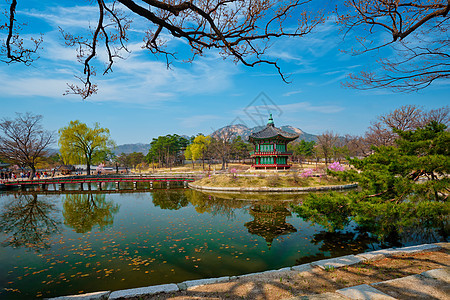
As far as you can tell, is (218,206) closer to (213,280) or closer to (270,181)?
(270,181)

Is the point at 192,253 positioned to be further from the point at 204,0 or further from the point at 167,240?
the point at 204,0

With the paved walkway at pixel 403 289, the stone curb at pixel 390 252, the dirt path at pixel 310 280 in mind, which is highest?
the paved walkway at pixel 403 289

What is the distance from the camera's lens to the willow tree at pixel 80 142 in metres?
39.7

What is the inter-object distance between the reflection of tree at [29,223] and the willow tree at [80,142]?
2334 centimetres

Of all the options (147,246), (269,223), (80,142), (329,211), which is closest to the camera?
(329,211)

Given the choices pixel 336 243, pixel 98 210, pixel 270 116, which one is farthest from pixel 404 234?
pixel 270 116

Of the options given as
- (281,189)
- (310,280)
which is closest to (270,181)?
(281,189)

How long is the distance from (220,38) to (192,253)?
7225 millimetres

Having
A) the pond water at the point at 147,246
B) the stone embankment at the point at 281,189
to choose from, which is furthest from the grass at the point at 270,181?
the pond water at the point at 147,246

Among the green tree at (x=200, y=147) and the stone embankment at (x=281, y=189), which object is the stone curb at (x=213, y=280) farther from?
the green tree at (x=200, y=147)

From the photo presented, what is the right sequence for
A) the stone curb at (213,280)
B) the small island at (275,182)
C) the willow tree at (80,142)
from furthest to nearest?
the willow tree at (80,142), the small island at (275,182), the stone curb at (213,280)

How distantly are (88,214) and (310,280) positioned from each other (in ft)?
49.6

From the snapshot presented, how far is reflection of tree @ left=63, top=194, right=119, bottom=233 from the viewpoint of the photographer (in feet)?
40.5

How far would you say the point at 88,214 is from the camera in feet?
49.2
